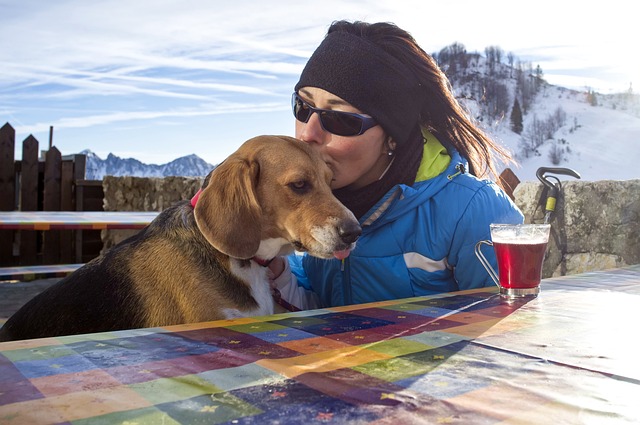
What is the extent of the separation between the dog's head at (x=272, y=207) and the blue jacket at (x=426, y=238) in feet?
1.44

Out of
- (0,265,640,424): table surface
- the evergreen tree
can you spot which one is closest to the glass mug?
(0,265,640,424): table surface

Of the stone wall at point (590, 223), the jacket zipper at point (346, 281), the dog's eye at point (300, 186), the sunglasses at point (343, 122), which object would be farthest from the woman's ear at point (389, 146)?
the stone wall at point (590, 223)

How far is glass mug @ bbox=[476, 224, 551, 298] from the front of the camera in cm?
203

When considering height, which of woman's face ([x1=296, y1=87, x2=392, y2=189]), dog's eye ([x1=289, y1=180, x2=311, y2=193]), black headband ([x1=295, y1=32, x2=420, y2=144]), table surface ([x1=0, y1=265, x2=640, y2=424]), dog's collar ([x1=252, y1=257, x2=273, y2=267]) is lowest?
table surface ([x1=0, y1=265, x2=640, y2=424])

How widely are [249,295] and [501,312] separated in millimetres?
964

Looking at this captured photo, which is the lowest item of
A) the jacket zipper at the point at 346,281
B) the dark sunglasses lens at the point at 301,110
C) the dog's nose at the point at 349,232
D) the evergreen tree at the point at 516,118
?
the jacket zipper at the point at 346,281

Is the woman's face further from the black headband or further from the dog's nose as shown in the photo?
the dog's nose

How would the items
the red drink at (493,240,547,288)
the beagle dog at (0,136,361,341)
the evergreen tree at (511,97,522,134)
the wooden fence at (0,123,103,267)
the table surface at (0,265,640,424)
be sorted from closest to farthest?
the table surface at (0,265,640,424) < the red drink at (493,240,547,288) < the beagle dog at (0,136,361,341) < the wooden fence at (0,123,103,267) < the evergreen tree at (511,97,522,134)

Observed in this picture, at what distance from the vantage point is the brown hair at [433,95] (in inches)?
125

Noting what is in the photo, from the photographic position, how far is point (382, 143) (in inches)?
123

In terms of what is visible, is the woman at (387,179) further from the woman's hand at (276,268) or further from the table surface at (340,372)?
the table surface at (340,372)

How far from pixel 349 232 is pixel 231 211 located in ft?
1.49

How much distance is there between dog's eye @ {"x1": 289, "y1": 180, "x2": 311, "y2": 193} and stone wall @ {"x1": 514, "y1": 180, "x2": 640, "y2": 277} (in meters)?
4.76

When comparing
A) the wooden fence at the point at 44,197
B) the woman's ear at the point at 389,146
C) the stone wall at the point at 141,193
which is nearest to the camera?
the woman's ear at the point at 389,146
